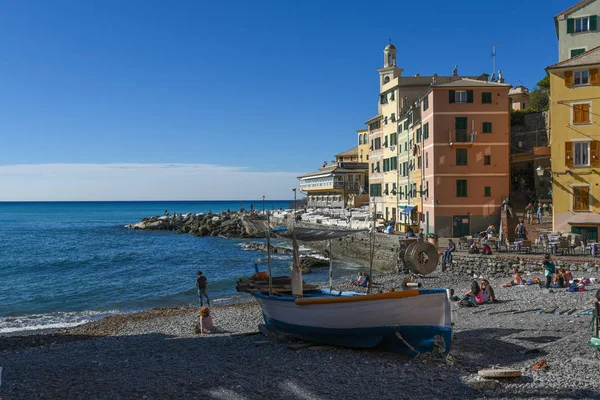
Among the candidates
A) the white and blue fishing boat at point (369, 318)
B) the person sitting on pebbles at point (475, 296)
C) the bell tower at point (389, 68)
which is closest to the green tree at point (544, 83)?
the bell tower at point (389, 68)

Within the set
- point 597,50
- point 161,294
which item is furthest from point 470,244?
point 161,294

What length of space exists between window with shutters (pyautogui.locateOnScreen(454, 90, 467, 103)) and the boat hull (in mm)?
29603

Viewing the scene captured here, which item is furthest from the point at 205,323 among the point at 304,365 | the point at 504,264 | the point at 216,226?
the point at 216,226

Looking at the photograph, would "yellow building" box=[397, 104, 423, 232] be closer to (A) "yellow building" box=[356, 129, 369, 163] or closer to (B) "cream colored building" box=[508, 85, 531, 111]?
(B) "cream colored building" box=[508, 85, 531, 111]

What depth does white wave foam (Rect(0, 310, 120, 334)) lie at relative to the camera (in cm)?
2566

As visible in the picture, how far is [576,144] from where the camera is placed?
34.5m

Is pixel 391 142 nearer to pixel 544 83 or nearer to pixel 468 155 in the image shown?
pixel 468 155

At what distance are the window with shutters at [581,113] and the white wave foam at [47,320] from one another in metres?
30.4

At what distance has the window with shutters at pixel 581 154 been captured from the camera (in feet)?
112

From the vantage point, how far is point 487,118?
1599 inches

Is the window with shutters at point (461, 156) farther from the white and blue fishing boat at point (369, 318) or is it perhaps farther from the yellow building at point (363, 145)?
the yellow building at point (363, 145)

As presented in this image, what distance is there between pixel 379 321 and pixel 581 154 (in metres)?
26.6

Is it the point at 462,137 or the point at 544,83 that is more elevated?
the point at 544,83

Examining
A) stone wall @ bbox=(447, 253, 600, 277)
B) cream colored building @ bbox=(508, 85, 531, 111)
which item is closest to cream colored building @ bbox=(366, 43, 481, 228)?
stone wall @ bbox=(447, 253, 600, 277)
